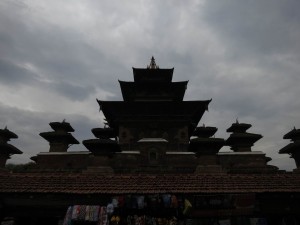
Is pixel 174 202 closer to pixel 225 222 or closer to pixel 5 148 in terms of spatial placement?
pixel 225 222

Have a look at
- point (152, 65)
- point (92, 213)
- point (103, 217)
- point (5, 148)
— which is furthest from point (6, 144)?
point (152, 65)

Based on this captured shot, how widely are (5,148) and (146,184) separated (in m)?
14.0

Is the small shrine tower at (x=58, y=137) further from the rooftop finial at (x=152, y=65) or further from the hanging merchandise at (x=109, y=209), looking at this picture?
the hanging merchandise at (x=109, y=209)

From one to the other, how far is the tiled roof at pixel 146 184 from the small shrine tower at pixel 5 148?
9.69m

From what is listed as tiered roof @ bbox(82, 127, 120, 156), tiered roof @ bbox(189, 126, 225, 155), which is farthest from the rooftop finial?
tiered roof @ bbox(82, 127, 120, 156)

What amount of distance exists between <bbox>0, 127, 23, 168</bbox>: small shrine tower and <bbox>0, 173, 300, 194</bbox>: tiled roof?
9.69 m

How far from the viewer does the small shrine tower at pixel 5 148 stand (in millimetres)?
18645

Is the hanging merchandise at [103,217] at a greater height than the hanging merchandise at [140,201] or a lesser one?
lesser

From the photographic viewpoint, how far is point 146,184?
9.46m

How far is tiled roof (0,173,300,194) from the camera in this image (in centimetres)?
905

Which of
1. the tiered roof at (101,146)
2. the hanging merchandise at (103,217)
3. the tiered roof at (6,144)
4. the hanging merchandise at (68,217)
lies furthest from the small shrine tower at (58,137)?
the hanging merchandise at (103,217)

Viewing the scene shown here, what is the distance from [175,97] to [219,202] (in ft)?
48.6

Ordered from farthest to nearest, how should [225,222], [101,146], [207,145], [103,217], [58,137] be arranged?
[58,137]
[207,145]
[101,146]
[225,222]
[103,217]

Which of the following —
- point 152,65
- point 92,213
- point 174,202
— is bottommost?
point 92,213
